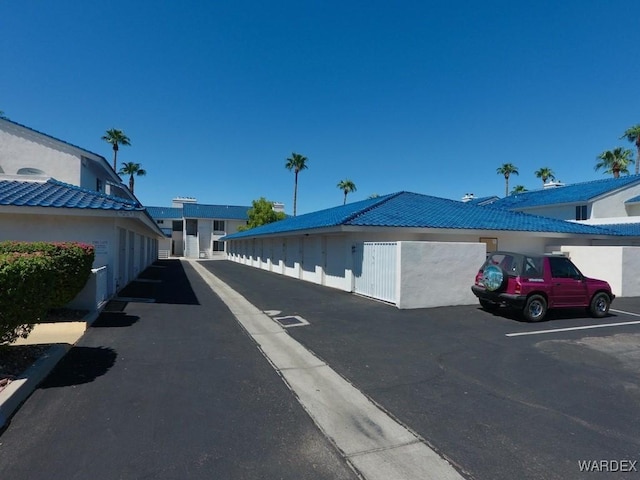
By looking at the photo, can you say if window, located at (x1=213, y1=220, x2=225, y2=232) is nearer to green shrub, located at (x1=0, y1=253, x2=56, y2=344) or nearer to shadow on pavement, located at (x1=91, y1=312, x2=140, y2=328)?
shadow on pavement, located at (x1=91, y1=312, x2=140, y2=328)

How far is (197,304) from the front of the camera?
1171 centimetres

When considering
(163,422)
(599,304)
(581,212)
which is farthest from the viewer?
(581,212)

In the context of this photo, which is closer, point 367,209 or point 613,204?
point 367,209

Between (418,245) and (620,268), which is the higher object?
(418,245)

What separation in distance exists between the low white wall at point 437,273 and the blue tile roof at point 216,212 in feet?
157

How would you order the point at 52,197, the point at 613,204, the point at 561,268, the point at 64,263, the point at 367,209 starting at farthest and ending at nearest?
1. the point at 613,204
2. the point at 367,209
3. the point at 52,197
4. the point at 561,268
5. the point at 64,263

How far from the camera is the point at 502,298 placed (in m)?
9.50

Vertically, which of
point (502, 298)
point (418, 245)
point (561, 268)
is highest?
point (418, 245)

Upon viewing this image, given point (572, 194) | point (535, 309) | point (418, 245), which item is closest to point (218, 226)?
point (572, 194)

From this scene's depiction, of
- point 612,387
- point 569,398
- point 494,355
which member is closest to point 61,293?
point 494,355

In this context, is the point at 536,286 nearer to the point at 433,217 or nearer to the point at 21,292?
the point at 433,217

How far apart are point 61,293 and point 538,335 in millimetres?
10196

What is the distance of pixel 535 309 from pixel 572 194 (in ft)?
95.1

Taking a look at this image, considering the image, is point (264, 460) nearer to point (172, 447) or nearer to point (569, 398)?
point (172, 447)
